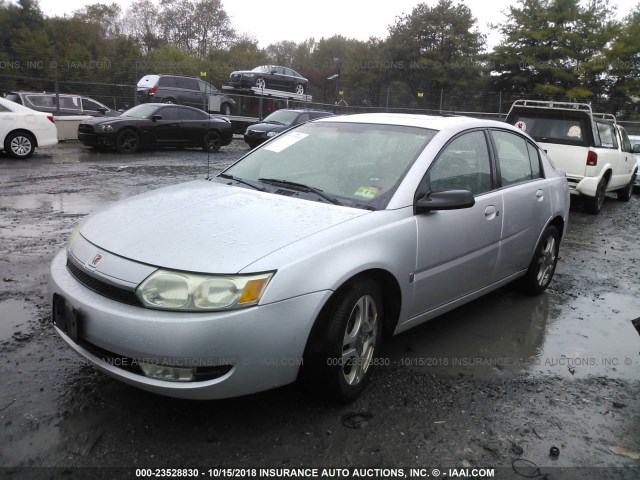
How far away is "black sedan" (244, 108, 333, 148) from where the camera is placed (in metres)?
17.1

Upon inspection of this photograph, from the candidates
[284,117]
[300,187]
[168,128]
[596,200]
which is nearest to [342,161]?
[300,187]

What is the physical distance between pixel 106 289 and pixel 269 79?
2523 centimetres

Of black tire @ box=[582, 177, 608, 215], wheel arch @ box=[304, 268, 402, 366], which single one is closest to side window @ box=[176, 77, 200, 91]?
black tire @ box=[582, 177, 608, 215]

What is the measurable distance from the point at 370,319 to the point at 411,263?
431mm

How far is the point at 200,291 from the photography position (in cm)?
252

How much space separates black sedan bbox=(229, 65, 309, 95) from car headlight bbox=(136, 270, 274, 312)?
24.1 m

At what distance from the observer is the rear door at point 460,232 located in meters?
3.46

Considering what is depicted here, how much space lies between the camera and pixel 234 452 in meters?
2.59

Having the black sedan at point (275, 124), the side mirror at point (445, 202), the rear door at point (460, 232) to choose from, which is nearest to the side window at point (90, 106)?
the black sedan at point (275, 124)

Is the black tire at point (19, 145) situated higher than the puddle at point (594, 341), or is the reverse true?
the black tire at point (19, 145)

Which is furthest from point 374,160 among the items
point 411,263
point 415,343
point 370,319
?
point 415,343

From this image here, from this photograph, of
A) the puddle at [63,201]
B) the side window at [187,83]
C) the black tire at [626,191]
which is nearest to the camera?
the puddle at [63,201]

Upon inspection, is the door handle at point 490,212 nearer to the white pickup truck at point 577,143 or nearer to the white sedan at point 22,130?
the white pickup truck at point 577,143

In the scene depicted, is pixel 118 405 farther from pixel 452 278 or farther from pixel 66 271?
pixel 452 278
